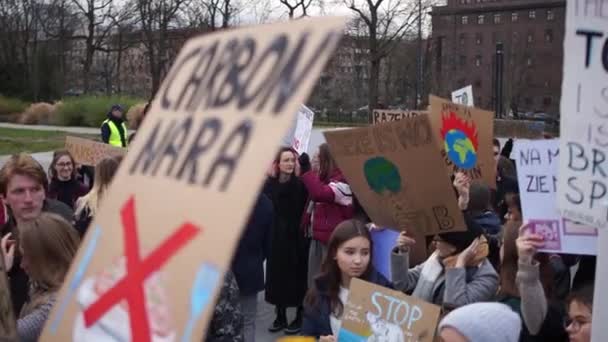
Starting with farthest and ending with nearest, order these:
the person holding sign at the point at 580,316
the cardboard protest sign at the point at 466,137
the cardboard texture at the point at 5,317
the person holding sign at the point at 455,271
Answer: the cardboard protest sign at the point at 466,137, the person holding sign at the point at 455,271, the person holding sign at the point at 580,316, the cardboard texture at the point at 5,317

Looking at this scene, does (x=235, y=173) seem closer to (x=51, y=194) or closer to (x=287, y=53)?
(x=287, y=53)

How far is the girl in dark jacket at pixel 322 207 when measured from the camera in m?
5.75

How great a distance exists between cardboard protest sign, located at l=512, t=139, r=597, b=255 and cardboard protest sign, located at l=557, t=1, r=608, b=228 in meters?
0.43

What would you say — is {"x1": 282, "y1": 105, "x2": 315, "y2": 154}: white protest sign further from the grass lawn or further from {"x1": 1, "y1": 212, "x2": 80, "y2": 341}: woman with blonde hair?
the grass lawn

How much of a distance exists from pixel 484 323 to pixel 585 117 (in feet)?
2.35

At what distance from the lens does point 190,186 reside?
1.25m

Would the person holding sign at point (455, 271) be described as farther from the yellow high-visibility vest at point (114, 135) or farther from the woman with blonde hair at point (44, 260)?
the yellow high-visibility vest at point (114, 135)

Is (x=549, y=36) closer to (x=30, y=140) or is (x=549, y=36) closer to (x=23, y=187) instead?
(x=30, y=140)

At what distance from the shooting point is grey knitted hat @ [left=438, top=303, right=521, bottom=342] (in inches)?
94.8

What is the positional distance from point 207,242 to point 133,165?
0.37 meters

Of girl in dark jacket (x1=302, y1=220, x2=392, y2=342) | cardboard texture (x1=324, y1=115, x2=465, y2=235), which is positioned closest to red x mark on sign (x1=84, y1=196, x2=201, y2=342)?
girl in dark jacket (x1=302, y1=220, x2=392, y2=342)

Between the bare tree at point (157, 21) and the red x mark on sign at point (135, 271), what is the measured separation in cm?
3656

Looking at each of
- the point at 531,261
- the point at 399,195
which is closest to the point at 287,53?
the point at 531,261

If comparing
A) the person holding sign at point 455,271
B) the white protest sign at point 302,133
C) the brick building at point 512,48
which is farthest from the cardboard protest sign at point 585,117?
the brick building at point 512,48
